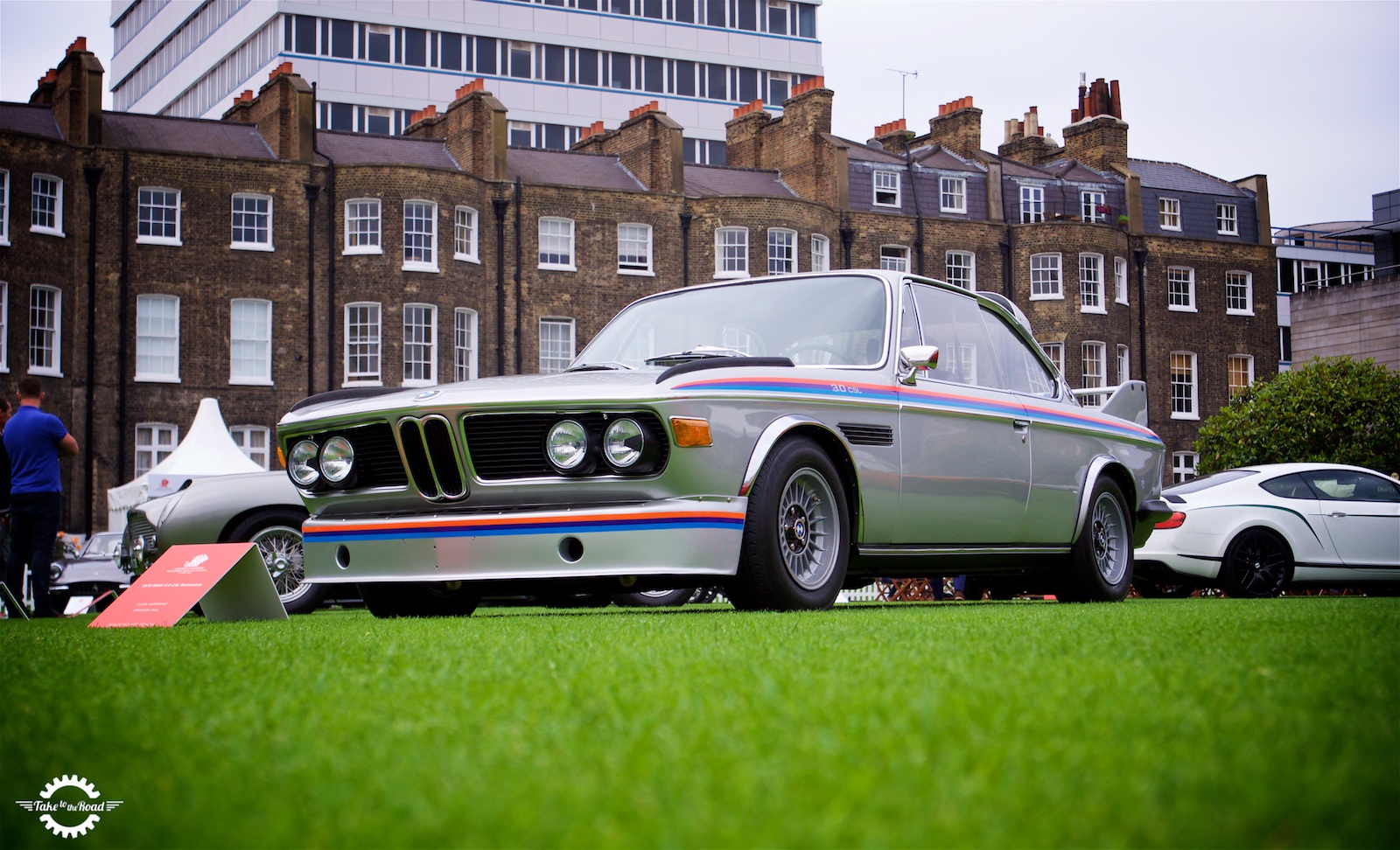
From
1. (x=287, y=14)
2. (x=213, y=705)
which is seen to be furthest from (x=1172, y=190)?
(x=213, y=705)

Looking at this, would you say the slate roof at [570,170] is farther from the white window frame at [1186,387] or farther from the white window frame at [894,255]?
the white window frame at [1186,387]

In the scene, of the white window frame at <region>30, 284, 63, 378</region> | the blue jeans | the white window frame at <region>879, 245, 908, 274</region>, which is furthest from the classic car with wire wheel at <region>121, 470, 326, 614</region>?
the white window frame at <region>879, 245, 908, 274</region>

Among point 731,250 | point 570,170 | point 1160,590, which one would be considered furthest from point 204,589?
point 570,170

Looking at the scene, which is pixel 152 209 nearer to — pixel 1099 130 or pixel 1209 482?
pixel 1209 482

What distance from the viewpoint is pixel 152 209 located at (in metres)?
36.9

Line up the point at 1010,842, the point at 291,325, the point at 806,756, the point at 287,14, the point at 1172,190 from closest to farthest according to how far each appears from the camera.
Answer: the point at 1010,842 → the point at 806,756 → the point at 291,325 → the point at 1172,190 → the point at 287,14

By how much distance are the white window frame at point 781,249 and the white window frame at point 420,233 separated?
34.0 feet

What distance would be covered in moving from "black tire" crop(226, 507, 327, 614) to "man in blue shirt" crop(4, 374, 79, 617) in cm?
152

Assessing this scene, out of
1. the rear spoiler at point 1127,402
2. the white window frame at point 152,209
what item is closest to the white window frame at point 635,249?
the white window frame at point 152,209

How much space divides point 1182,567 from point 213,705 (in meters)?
11.0

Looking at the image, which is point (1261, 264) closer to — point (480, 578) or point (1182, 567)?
point (1182, 567)

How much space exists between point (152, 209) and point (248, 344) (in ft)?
14.1

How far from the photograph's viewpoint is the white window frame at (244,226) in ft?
123

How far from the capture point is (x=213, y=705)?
10.4 feet
